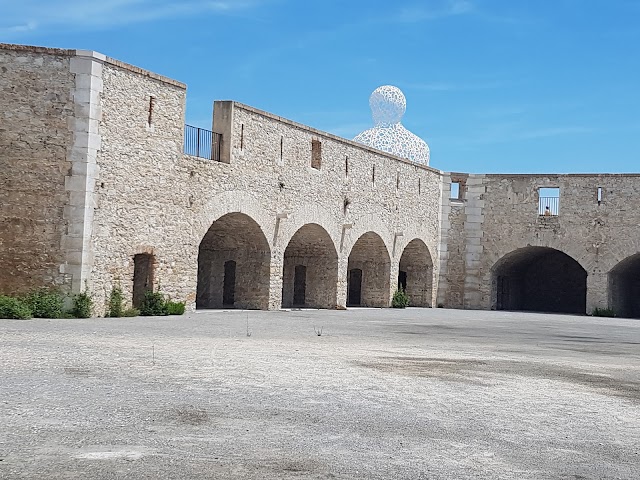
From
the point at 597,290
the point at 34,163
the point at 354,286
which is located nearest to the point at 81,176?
the point at 34,163

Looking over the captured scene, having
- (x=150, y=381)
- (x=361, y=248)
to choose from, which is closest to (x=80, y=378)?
(x=150, y=381)

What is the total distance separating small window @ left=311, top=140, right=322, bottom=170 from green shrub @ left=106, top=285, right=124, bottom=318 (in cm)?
805

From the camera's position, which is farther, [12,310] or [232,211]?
[232,211]

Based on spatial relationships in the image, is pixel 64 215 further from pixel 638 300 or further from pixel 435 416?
pixel 638 300

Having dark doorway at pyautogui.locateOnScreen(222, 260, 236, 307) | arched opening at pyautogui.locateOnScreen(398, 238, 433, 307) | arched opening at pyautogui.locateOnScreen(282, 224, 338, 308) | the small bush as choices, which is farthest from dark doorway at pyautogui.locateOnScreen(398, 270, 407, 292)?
the small bush

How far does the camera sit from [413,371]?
913cm

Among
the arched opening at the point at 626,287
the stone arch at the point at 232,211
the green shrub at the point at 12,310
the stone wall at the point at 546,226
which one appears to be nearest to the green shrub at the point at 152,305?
the stone arch at the point at 232,211

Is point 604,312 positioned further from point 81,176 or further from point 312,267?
point 81,176

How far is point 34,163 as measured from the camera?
15727mm

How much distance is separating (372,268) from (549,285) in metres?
9.11

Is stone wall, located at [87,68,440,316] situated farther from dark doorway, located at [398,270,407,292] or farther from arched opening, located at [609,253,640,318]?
arched opening, located at [609,253,640,318]

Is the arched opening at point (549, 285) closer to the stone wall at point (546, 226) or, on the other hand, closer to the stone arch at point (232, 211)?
the stone wall at point (546, 226)

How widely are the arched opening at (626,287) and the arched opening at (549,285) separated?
1670 millimetres

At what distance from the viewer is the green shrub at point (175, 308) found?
17784 mm
